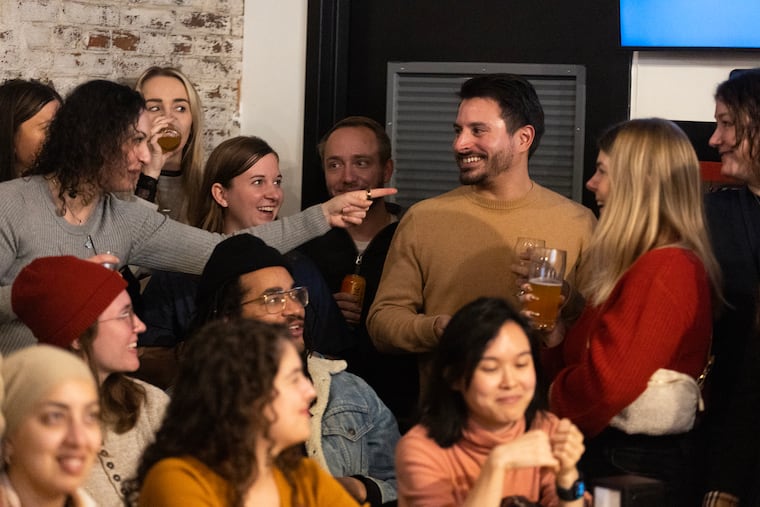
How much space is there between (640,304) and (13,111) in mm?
1987

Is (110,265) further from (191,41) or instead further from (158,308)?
(191,41)

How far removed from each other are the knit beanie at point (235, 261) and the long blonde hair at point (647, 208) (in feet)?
2.68

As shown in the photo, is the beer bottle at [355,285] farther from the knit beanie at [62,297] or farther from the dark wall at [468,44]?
the knit beanie at [62,297]

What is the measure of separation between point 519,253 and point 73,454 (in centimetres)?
140

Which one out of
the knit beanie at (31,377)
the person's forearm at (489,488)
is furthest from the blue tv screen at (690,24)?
the knit beanie at (31,377)

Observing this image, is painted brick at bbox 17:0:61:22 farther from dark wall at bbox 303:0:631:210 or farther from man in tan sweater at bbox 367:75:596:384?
man in tan sweater at bbox 367:75:596:384

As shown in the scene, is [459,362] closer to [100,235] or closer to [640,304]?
[640,304]

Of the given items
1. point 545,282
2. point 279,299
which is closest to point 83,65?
point 279,299

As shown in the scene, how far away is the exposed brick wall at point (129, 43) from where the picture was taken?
4270 millimetres

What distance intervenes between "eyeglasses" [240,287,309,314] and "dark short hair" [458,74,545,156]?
0.94m

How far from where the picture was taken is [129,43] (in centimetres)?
452

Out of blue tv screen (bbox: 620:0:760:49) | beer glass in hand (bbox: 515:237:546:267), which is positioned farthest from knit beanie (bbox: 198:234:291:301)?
blue tv screen (bbox: 620:0:760:49)

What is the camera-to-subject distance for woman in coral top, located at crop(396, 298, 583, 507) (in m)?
2.50

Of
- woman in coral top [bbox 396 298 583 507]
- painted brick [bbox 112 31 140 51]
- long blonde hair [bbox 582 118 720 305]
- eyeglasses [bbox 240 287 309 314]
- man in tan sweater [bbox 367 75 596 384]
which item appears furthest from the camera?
painted brick [bbox 112 31 140 51]
